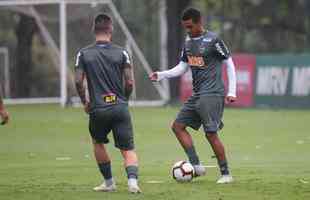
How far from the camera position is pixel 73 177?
1444 cm

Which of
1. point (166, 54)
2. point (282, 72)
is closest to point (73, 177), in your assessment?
point (282, 72)

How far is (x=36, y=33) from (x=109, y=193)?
34.0 meters

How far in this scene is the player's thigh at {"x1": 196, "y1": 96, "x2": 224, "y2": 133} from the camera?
1332 cm

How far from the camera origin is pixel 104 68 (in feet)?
39.7

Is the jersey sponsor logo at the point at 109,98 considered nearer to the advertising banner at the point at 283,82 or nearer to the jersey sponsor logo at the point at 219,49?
the jersey sponsor logo at the point at 219,49

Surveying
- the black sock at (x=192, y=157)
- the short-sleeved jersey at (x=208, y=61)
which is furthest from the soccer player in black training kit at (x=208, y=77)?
the black sock at (x=192, y=157)

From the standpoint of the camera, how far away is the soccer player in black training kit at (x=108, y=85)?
12.1 metres

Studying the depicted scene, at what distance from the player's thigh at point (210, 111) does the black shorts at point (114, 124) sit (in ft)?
4.68

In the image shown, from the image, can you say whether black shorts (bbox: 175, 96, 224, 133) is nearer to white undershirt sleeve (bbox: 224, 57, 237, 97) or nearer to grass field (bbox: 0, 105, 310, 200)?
white undershirt sleeve (bbox: 224, 57, 237, 97)

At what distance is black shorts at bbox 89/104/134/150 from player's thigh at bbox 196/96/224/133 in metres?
1.43

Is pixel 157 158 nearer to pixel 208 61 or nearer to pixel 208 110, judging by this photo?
pixel 208 110

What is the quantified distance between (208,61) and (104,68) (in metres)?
1.80

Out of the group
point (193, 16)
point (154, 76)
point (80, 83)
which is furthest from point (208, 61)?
point (80, 83)

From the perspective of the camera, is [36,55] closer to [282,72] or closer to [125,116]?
[282,72]
